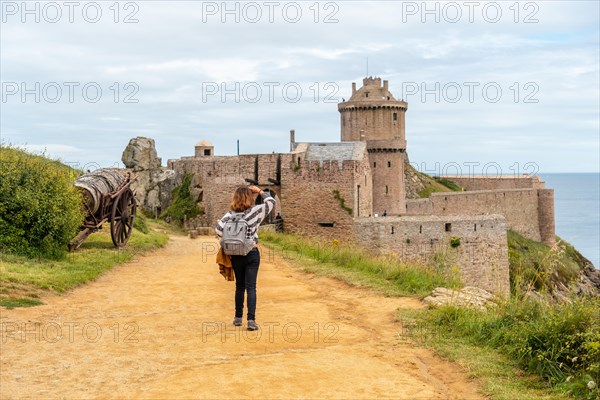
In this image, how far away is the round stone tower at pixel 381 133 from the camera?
48.0 m

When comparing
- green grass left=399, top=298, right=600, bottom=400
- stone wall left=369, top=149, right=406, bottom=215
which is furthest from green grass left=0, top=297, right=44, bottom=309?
stone wall left=369, top=149, right=406, bottom=215

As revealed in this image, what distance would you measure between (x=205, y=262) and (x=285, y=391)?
10.0m

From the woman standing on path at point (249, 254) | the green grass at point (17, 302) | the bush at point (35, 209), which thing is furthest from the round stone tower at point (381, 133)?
the woman standing on path at point (249, 254)

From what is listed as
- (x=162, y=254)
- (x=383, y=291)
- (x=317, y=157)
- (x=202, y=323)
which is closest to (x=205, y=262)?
(x=162, y=254)

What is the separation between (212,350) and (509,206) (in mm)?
51170

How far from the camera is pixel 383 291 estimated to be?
11.3 meters

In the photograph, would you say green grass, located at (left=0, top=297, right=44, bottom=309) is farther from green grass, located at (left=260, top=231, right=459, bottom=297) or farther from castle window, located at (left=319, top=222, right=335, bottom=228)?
castle window, located at (left=319, top=222, right=335, bottom=228)

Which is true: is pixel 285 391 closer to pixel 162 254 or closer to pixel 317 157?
pixel 162 254

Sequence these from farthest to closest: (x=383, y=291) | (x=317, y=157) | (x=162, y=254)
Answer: (x=317, y=157), (x=162, y=254), (x=383, y=291)

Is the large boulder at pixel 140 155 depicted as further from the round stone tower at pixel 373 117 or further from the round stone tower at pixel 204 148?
the round stone tower at pixel 373 117

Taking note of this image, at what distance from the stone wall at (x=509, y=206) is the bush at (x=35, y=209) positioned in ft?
121

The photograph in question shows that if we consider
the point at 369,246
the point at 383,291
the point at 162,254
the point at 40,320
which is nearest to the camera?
the point at 40,320

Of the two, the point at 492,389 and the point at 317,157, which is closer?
the point at 492,389

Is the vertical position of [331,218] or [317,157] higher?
[317,157]
